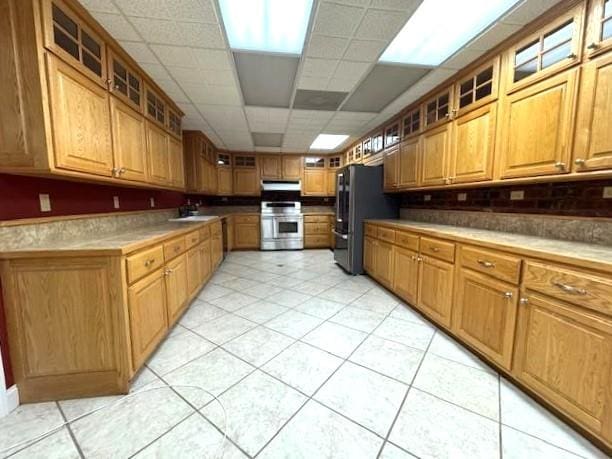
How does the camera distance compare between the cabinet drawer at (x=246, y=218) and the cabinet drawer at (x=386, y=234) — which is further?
the cabinet drawer at (x=246, y=218)

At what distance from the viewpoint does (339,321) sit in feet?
8.05

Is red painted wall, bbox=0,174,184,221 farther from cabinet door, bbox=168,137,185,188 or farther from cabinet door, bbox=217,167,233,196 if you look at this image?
cabinet door, bbox=217,167,233,196

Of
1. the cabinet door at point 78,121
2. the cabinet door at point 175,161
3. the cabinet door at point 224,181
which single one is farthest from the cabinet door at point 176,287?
the cabinet door at point 224,181

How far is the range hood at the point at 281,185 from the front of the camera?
6.04m

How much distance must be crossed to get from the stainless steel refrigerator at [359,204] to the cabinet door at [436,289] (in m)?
1.49

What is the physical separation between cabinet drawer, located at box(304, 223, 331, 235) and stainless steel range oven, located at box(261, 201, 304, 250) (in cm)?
15

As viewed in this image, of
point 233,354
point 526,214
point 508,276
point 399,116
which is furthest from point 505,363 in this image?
point 399,116

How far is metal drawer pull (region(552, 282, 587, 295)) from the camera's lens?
4.02 ft

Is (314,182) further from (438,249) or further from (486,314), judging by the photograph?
(486,314)

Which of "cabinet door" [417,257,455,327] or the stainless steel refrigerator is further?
the stainless steel refrigerator

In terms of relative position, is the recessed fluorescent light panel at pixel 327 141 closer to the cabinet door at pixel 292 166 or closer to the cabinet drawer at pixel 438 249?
the cabinet door at pixel 292 166

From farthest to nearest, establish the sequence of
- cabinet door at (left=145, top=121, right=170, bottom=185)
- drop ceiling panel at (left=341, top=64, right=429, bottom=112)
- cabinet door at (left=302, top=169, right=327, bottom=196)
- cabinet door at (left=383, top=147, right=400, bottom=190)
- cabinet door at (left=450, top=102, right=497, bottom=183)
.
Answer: cabinet door at (left=302, top=169, right=327, bottom=196) → cabinet door at (left=383, top=147, right=400, bottom=190) → cabinet door at (left=145, top=121, right=170, bottom=185) → drop ceiling panel at (left=341, top=64, right=429, bottom=112) → cabinet door at (left=450, top=102, right=497, bottom=183)

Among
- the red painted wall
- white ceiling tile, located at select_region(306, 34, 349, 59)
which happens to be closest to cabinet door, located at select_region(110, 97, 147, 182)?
the red painted wall

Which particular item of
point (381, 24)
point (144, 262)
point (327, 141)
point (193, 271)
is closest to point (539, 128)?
point (381, 24)
